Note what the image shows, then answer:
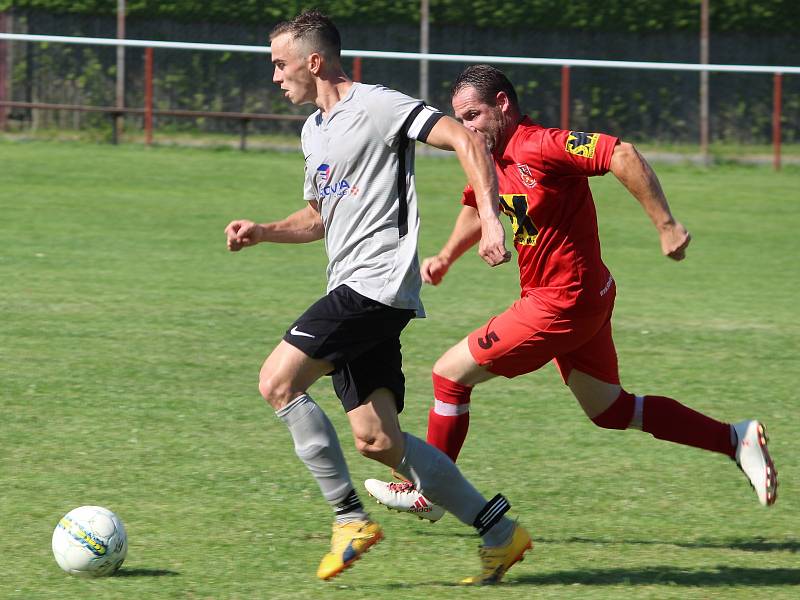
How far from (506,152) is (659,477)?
6.49 feet

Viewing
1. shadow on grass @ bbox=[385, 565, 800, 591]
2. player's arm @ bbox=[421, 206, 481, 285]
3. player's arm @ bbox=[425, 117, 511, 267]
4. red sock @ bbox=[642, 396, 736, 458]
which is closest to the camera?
player's arm @ bbox=[425, 117, 511, 267]

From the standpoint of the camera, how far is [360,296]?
495 centimetres

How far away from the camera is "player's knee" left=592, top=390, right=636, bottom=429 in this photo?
19.1 ft

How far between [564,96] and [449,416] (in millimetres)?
16374

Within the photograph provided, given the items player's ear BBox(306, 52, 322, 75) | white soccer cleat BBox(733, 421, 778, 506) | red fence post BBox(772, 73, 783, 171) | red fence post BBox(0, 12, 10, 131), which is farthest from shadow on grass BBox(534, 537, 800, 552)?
red fence post BBox(0, 12, 10, 131)

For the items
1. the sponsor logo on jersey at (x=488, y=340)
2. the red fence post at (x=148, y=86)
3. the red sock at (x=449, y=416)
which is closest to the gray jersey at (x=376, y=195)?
the sponsor logo on jersey at (x=488, y=340)

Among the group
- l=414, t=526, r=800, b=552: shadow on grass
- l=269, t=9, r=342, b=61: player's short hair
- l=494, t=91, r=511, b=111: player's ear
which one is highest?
l=269, t=9, r=342, b=61: player's short hair

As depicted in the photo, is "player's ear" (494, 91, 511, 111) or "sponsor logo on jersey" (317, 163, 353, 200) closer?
"sponsor logo on jersey" (317, 163, 353, 200)

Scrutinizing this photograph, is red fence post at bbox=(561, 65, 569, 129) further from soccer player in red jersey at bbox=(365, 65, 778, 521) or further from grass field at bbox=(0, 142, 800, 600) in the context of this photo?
soccer player in red jersey at bbox=(365, 65, 778, 521)

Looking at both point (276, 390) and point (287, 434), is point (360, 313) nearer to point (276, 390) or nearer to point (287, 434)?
point (276, 390)

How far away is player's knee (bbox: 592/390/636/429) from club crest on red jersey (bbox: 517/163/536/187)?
995mm

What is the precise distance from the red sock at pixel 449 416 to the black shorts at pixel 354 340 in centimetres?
66

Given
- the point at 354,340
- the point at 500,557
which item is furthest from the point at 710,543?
the point at 354,340

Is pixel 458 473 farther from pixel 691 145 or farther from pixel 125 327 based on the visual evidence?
pixel 691 145
